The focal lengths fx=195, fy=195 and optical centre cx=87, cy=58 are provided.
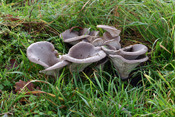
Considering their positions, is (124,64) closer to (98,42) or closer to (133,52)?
(133,52)

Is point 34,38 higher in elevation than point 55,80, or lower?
higher

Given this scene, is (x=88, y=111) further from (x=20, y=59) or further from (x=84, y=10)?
(x=84, y=10)

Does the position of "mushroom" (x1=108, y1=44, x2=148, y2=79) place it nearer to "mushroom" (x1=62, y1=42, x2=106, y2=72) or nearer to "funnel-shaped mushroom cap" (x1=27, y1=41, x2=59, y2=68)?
"mushroom" (x1=62, y1=42, x2=106, y2=72)

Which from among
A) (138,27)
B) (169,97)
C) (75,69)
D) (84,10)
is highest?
(84,10)

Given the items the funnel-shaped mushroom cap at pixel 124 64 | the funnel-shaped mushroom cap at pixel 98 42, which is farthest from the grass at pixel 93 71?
the funnel-shaped mushroom cap at pixel 98 42

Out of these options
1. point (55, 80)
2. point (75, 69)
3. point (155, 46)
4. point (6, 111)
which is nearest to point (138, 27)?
point (155, 46)

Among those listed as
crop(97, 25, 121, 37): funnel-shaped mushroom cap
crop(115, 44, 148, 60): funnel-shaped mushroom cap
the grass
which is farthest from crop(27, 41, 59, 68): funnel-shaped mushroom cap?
crop(115, 44, 148, 60): funnel-shaped mushroom cap

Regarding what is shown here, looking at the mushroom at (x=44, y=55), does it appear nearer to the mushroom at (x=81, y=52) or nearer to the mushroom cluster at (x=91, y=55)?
the mushroom cluster at (x=91, y=55)
